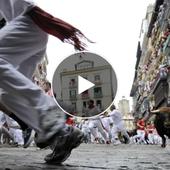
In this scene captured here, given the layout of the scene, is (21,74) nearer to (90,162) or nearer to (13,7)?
(13,7)

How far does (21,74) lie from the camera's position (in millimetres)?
3672

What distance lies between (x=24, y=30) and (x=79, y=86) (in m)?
2.21

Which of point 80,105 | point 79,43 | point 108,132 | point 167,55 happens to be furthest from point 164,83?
point 79,43

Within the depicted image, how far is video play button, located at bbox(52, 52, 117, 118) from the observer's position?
5227 millimetres

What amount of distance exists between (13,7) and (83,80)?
7.84ft

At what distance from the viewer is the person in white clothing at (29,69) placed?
11.6 ft

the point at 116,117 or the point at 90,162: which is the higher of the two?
the point at 116,117

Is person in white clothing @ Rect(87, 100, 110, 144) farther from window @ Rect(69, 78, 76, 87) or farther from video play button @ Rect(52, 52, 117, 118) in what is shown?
window @ Rect(69, 78, 76, 87)

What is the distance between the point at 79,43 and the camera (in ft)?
12.7

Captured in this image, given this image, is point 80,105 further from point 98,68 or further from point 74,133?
→ point 74,133

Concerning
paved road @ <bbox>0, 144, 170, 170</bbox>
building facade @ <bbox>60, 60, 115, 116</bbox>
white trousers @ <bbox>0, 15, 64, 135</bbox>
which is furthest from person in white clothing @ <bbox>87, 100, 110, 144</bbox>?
white trousers @ <bbox>0, 15, 64, 135</bbox>

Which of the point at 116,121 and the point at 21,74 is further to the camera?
the point at 116,121

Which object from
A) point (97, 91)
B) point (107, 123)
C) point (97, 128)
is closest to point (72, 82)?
point (97, 91)

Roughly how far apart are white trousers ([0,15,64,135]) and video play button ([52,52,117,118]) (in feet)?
2.33
